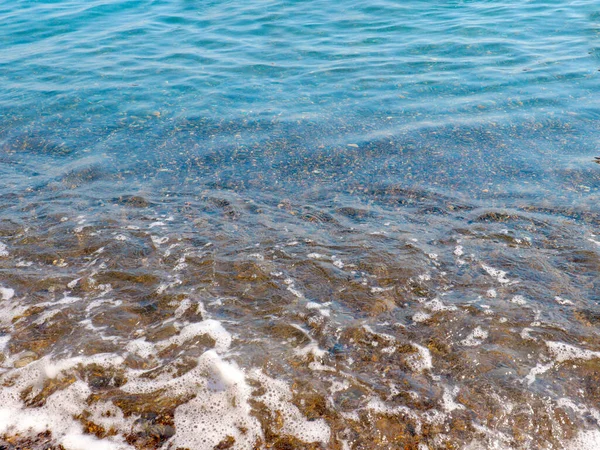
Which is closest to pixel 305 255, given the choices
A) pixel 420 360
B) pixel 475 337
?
pixel 420 360

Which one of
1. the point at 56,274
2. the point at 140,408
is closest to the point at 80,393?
the point at 140,408

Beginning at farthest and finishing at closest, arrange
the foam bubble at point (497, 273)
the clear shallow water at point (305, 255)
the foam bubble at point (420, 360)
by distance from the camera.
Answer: the foam bubble at point (497, 273) < the foam bubble at point (420, 360) < the clear shallow water at point (305, 255)

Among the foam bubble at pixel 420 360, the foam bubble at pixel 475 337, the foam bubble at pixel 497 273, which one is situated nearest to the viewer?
the foam bubble at pixel 420 360

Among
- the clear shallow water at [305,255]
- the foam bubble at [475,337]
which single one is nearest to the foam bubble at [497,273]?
the clear shallow water at [305,255]

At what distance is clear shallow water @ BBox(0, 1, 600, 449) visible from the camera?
4410mm

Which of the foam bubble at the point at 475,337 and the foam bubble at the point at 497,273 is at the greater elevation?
the foam bubble at the point at 497,273

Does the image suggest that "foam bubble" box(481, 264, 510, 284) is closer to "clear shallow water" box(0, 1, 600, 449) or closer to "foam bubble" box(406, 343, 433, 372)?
"clear shallow water" box(0, 1, 600, 449)

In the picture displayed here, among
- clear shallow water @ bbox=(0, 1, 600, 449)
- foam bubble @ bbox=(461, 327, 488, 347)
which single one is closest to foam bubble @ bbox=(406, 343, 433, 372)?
clear shallow water @ bbox=(0, 1, 600, 449)

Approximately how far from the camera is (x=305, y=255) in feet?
21.4

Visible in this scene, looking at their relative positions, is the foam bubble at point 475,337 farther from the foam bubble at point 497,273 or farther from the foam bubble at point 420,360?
the foam bubble at point 497,273

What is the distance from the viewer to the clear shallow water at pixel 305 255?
14.5 ft

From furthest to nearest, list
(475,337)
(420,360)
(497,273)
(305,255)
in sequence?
1. (305,255)
2. (497,273)
3. (475,337)
4. (420,360)

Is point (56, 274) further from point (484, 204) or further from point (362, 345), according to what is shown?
point (484, 204)

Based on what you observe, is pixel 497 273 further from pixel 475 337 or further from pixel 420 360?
pixel 420 360
